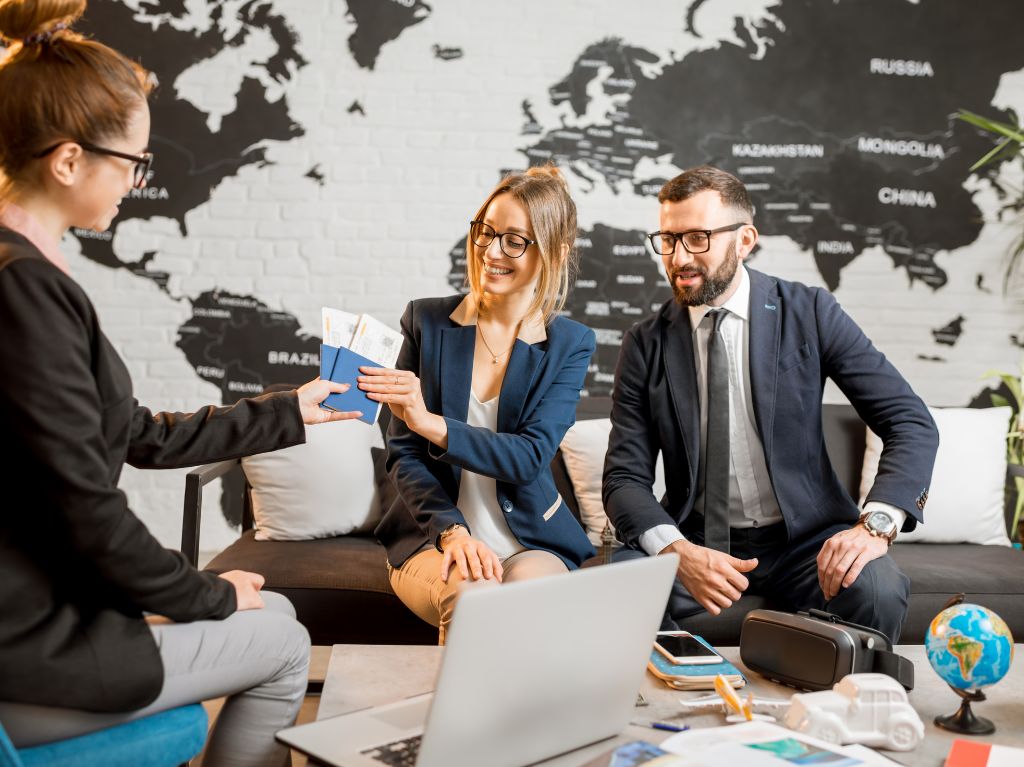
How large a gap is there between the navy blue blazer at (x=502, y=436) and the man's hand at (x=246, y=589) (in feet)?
2.13

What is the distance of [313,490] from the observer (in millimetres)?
2859

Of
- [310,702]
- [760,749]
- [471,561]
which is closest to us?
[760,749]

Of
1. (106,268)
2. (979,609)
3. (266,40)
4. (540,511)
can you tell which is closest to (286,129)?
(266,40)

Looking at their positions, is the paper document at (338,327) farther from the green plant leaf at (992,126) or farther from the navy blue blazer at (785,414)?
the green plant leaf at (992,126)

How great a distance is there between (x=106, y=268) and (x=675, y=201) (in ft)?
8.37

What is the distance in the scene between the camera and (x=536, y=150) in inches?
159

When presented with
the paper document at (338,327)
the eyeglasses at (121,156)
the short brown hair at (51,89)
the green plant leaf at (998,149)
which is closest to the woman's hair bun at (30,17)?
the short brown hair at (51,89)

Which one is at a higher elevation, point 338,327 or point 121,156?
point 121,156

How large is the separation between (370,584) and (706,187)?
135 centimetres

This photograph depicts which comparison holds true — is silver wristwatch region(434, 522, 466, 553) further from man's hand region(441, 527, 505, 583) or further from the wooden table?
the wooden table

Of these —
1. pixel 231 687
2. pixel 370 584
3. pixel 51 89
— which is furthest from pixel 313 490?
pixel 51 89

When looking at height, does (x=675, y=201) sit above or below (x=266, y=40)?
below

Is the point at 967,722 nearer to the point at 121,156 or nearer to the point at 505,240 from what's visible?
the point at 505,240

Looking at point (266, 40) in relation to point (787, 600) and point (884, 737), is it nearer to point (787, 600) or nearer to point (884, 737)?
point (787, 600)
